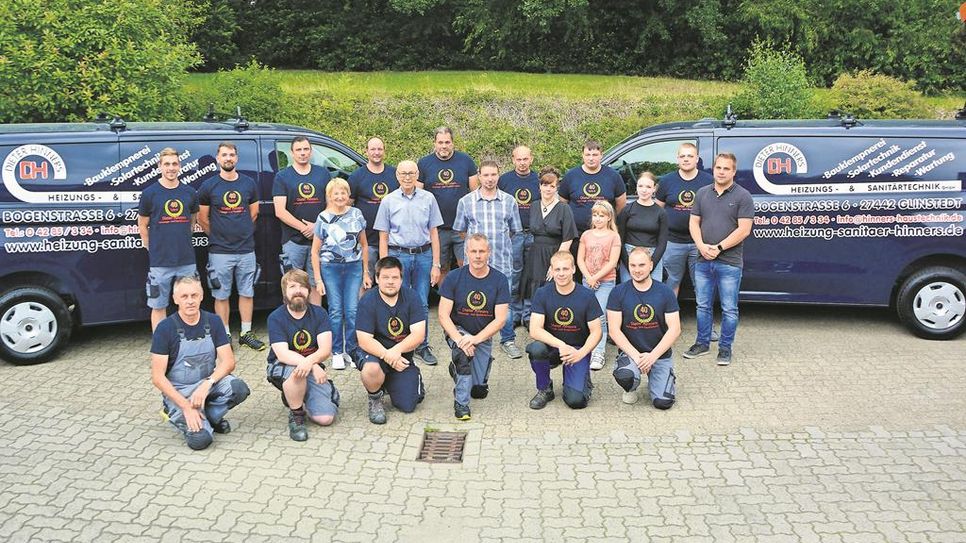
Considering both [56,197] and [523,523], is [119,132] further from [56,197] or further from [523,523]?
[523,523]

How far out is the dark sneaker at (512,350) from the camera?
8219 mm

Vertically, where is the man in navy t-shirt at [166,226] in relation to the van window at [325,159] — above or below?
below

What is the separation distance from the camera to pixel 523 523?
5.23 metres

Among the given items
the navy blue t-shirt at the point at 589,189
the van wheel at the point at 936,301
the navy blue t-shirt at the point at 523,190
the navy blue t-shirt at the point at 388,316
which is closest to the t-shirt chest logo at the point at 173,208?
the navy blue t-shirt at the point at 388,316

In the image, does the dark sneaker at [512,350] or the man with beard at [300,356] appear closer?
the man with beard at [300,356]

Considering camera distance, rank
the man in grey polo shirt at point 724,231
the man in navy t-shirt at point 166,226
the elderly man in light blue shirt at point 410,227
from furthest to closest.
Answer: the elderly man in light blue shirt at point 410,227 → the man in grey polo shirt at point 724,231 → the man in navy t-shirt at point 166,226

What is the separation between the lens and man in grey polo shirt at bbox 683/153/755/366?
7.77m

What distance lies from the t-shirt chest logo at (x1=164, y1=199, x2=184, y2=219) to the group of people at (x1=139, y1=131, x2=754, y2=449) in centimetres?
1

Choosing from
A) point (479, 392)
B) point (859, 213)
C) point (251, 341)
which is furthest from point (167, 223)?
point (859, 213)

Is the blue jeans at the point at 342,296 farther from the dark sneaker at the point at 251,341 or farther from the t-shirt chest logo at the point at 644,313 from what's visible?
the t-shirt chest logo at the point at 644,313

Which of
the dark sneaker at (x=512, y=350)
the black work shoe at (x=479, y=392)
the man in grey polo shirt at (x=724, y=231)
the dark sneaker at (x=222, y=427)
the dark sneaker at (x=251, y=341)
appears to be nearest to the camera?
the dark sneaker at (x=222, y=427)

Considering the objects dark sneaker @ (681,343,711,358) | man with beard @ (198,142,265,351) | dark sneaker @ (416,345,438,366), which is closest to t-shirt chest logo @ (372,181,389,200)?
man with beard @ (198,142,265,351)

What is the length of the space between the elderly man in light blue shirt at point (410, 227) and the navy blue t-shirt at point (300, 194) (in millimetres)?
630

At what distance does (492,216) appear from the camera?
26.4ft
